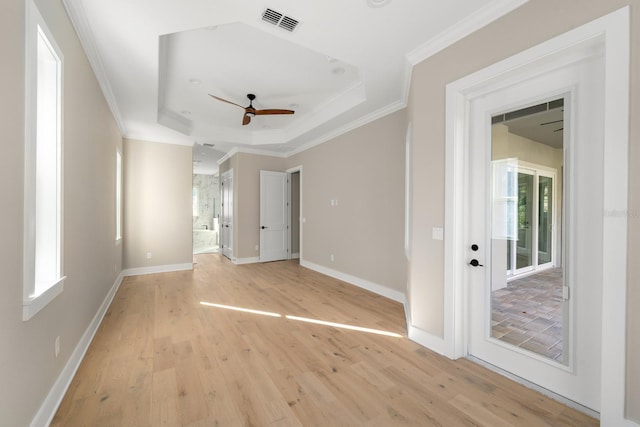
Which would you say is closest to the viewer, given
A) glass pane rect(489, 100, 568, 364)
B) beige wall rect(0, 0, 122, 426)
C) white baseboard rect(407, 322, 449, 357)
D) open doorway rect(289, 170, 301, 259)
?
beige wall rect(0, 0, 122, 426)

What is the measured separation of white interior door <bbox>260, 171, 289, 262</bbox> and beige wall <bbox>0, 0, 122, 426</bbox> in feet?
10.8

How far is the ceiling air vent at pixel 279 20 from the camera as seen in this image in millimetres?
2166

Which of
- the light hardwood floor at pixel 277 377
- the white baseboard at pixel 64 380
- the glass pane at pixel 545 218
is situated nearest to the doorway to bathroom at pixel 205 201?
the light hardwood floor at pixel 277 377

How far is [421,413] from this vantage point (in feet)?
5.74

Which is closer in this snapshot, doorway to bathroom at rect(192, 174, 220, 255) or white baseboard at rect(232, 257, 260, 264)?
white baseboard at rect(232, 257, 260, 264)

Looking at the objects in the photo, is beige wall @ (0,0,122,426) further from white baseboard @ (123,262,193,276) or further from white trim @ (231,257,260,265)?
white trim @ (231,257,260,265)

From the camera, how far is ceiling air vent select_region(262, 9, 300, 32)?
85.3 inches

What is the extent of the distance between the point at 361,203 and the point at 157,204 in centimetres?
420

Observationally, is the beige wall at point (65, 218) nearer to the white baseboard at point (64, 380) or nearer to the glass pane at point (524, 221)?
the white baseboard at point (64, 380)

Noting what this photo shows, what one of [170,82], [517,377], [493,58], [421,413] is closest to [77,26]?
[170,82]

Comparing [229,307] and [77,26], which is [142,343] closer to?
[229,307]

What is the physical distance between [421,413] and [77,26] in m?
3.88

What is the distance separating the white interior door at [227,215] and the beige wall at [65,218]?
319cm

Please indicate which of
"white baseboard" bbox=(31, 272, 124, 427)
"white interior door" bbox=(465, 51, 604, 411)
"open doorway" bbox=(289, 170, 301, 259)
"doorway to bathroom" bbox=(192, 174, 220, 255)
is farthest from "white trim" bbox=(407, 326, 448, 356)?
"doorway to bathroom" bbox=(192, 174, 220, 255)
